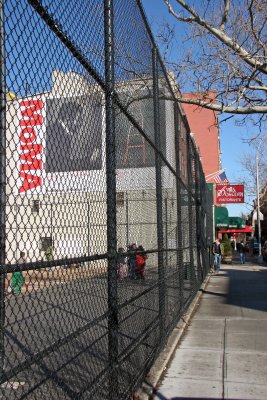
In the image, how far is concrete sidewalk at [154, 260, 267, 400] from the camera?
15.9 ft

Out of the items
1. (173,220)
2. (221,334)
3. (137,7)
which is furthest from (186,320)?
(137,7)

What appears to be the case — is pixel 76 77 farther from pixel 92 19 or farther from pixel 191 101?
pixel 191 101

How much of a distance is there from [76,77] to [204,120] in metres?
53.2

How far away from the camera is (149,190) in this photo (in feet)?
17.6

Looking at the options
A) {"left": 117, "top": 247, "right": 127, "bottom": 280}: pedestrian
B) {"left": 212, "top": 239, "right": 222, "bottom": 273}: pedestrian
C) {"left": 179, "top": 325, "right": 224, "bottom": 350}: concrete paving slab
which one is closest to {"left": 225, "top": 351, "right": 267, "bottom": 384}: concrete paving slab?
{"left": 179, "top": 325, "right": 224, "bottom": 350}: concrete paving slab

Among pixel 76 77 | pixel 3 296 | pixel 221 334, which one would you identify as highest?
pixel 76 77

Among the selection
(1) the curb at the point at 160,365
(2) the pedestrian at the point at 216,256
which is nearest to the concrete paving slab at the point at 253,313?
(1) the curb at the point at 160,365

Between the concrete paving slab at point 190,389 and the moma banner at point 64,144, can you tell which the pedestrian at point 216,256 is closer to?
the concrete paving slab at point 190,389

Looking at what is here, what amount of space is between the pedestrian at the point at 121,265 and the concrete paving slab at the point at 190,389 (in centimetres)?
144

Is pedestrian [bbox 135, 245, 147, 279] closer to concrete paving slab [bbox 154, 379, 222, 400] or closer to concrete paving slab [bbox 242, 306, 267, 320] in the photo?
concrete paving slab [bbox 154, 379, 222, 400]

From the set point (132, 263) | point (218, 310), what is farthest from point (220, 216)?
point (132, 263)

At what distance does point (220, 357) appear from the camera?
619cm

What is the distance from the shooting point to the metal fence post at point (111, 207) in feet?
11.5

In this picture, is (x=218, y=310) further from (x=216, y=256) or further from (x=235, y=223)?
(x=235, y=223)
